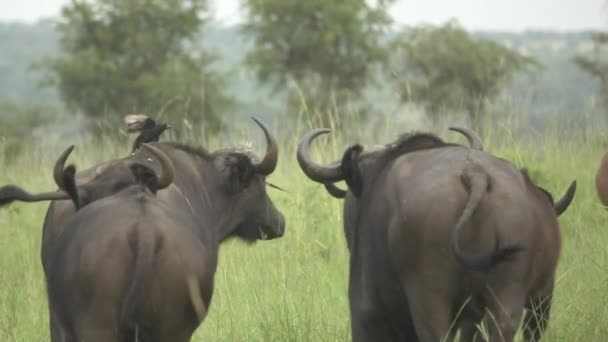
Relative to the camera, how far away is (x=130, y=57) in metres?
52.1

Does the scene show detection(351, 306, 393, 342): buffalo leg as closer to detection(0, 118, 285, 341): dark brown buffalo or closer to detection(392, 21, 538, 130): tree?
detection(0, 118, 285, 341): dark brown buffalo

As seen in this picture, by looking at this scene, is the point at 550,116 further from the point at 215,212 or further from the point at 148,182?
the point at 148,182

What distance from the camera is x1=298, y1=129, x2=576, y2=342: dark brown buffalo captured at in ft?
16.9

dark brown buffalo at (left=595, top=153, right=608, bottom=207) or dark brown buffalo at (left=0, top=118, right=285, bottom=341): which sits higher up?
dark brown buffalo at (left=0, top=118, right=285, bottom=341)

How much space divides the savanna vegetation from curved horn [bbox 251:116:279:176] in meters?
0.61

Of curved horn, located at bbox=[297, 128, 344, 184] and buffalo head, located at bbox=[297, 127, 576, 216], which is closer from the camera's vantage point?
buffalo head, located at bbox=[297, 127, 576, 216]

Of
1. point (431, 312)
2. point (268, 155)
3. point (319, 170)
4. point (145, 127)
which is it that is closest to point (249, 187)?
point (268, 155)

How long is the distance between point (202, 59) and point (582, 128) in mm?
43433

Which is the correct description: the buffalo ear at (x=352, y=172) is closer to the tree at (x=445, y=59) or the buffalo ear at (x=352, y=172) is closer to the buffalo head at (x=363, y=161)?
the buffalo head at (x=363, y=161)

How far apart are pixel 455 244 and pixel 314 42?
47.7 m

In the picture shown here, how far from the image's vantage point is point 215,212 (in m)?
7.23

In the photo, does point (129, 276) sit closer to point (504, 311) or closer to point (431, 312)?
point (431, 312)

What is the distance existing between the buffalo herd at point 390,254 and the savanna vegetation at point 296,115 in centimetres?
145

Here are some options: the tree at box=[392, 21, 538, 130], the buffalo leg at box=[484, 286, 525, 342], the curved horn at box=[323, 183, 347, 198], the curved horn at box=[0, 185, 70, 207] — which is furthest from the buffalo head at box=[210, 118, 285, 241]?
the tree at box=[392, 21, 538, 130]
